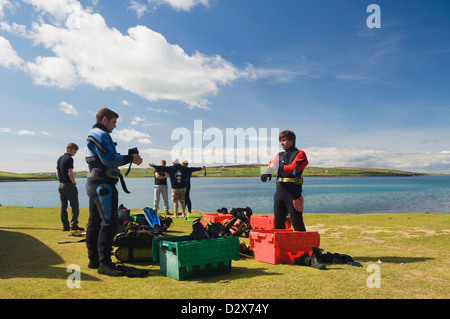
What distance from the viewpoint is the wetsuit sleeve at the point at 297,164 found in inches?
294

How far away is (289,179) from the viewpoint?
24.9 feet

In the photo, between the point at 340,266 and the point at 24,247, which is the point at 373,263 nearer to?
the point at 340,266

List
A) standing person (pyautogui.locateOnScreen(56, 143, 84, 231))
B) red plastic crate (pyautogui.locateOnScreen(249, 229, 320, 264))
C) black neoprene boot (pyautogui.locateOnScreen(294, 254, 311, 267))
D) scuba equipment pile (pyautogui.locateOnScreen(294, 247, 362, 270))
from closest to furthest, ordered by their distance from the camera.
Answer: scuba equipment pile (pyautogui.locateOnScreen(294, 247, 362, 270)) < black neoprene boot (pyautogui.locateOnScreen(294, 254, 311, 267)) < red plastic crate (pyautogui.locateOnScreen(249, 229, 320, 264)) < standing person (pyautogui.locateOnScreen(56, 143, 84, 231))

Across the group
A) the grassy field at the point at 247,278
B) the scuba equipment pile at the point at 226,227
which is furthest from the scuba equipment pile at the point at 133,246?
the scuba equipment pile at the point at 226,227

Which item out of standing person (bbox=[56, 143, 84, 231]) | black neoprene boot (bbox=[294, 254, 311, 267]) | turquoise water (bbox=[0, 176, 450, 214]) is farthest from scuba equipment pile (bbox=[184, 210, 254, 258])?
turquoise water (bbox=[0, 176, 450, 214])

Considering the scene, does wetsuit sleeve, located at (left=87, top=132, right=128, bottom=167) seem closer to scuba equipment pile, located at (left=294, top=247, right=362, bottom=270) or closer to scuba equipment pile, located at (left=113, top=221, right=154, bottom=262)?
scuba equipment pile, located at (left=113, top=221, right=154, bottom=262)

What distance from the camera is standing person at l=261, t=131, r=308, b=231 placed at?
7484 mm

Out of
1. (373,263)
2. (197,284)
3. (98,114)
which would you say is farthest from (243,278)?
(98,114)

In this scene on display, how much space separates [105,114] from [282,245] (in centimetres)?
454

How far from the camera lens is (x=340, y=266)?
255 inches

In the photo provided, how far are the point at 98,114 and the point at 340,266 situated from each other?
572cm

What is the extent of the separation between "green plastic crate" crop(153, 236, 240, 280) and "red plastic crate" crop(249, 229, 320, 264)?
3.75ft

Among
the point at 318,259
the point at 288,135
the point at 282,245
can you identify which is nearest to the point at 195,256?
the point at 282,245

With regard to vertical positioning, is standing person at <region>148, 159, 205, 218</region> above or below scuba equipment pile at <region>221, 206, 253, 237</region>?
above
